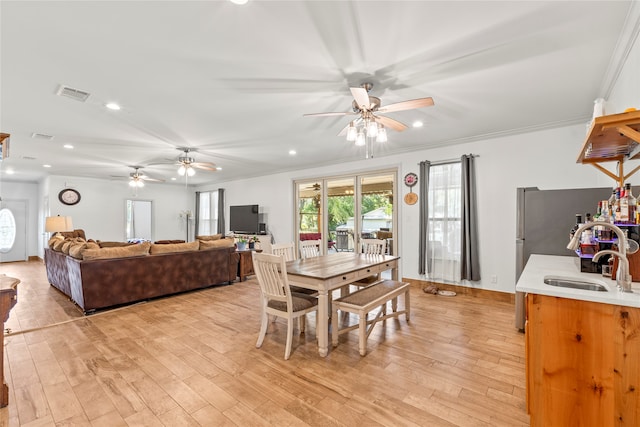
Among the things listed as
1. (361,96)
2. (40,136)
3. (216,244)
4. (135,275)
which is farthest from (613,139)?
(40,136)

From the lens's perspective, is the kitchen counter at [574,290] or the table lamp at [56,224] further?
the table lamp at [56,224]

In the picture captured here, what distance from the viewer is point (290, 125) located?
4000 mm

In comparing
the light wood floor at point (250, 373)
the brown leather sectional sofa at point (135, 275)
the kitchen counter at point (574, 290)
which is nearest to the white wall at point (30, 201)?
the brown leather sectional sofa at point (135, 275)

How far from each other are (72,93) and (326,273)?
319cm

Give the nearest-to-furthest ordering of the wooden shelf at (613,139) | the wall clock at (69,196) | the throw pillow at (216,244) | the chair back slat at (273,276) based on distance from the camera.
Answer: the wooden shelf at (613,139) < the chair back slat at (273,276) < the throw pillow at (216,244) < the wall clock at (69,196)

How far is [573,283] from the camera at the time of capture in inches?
67.9

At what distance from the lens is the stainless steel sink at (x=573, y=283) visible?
5.31 feet

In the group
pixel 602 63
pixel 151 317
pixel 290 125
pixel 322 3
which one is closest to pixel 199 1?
pixel 322 3

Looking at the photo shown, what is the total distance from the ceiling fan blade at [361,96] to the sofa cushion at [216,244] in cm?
380

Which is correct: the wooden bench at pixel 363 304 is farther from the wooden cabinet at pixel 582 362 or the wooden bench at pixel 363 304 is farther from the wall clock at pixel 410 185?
the wall clock at pixel 410 185

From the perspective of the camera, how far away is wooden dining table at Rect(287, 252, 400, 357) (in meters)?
2.62

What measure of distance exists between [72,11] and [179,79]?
0.92 meters

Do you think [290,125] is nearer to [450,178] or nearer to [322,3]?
[322,3]

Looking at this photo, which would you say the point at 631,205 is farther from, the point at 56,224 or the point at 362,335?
the point at 56,224
